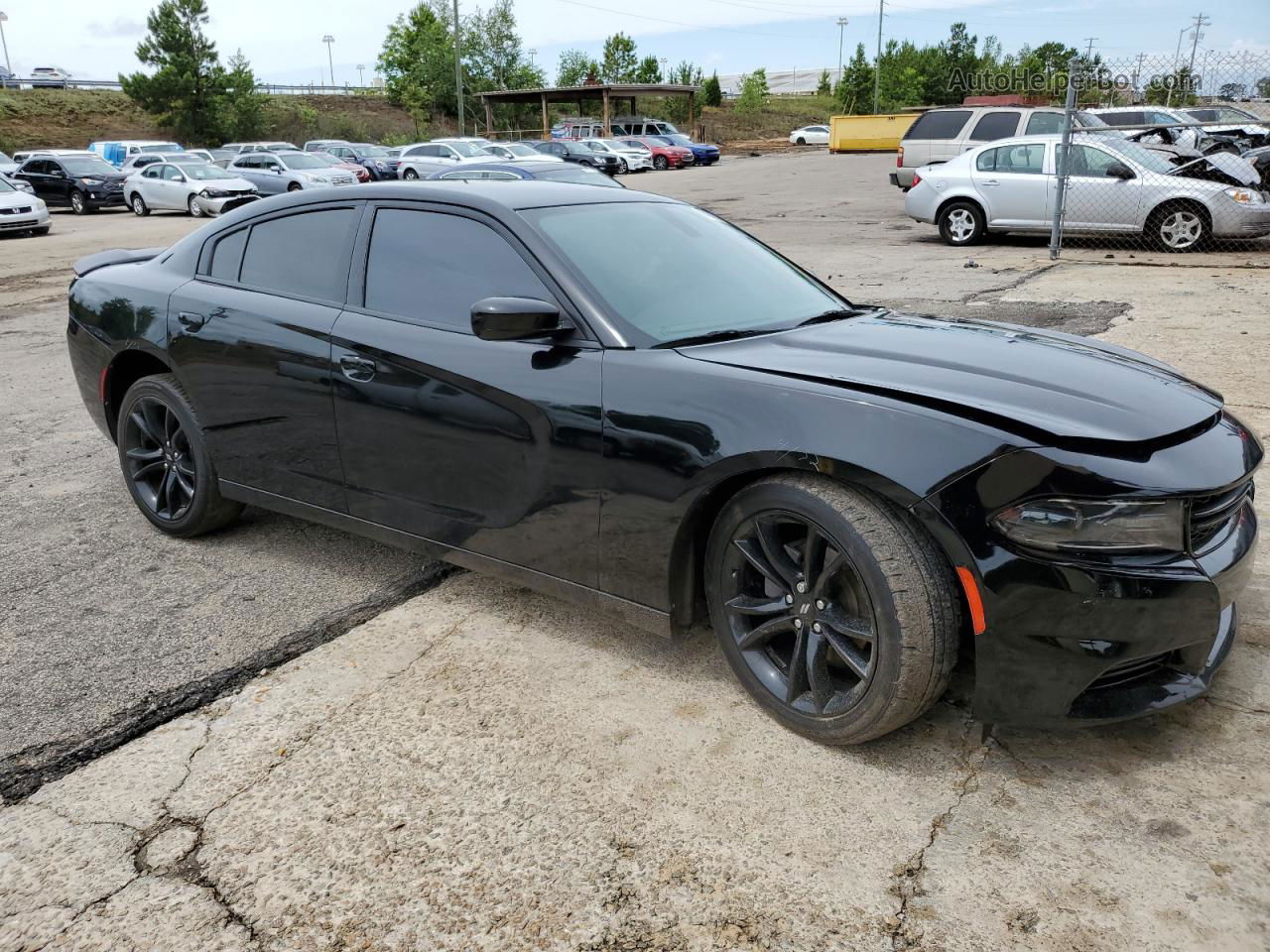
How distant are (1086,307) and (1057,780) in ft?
25.5

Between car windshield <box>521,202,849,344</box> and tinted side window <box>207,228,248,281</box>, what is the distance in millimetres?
1484

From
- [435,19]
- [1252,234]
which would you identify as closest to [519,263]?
[1252,234]

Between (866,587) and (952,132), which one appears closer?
(866,587)

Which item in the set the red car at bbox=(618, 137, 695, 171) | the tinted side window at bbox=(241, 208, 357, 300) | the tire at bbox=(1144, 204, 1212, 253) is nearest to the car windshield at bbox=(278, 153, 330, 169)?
the red car at bbox=(618, 137, 695, 171)

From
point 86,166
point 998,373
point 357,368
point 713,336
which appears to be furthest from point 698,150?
point 998,373

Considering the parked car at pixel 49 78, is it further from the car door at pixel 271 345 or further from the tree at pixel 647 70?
the car door at pixel 271 345

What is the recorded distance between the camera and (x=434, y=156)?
102 ft

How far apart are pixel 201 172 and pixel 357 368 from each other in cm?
2399

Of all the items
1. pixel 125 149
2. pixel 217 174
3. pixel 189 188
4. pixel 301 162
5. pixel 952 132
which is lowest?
pixel 189 188

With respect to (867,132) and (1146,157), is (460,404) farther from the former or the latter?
(867,132)

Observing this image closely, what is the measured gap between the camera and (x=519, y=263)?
3.42 meters

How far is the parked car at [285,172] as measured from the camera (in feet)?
82.3

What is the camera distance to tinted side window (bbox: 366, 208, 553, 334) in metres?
3.46

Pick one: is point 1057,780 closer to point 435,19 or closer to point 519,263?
point 519,263
